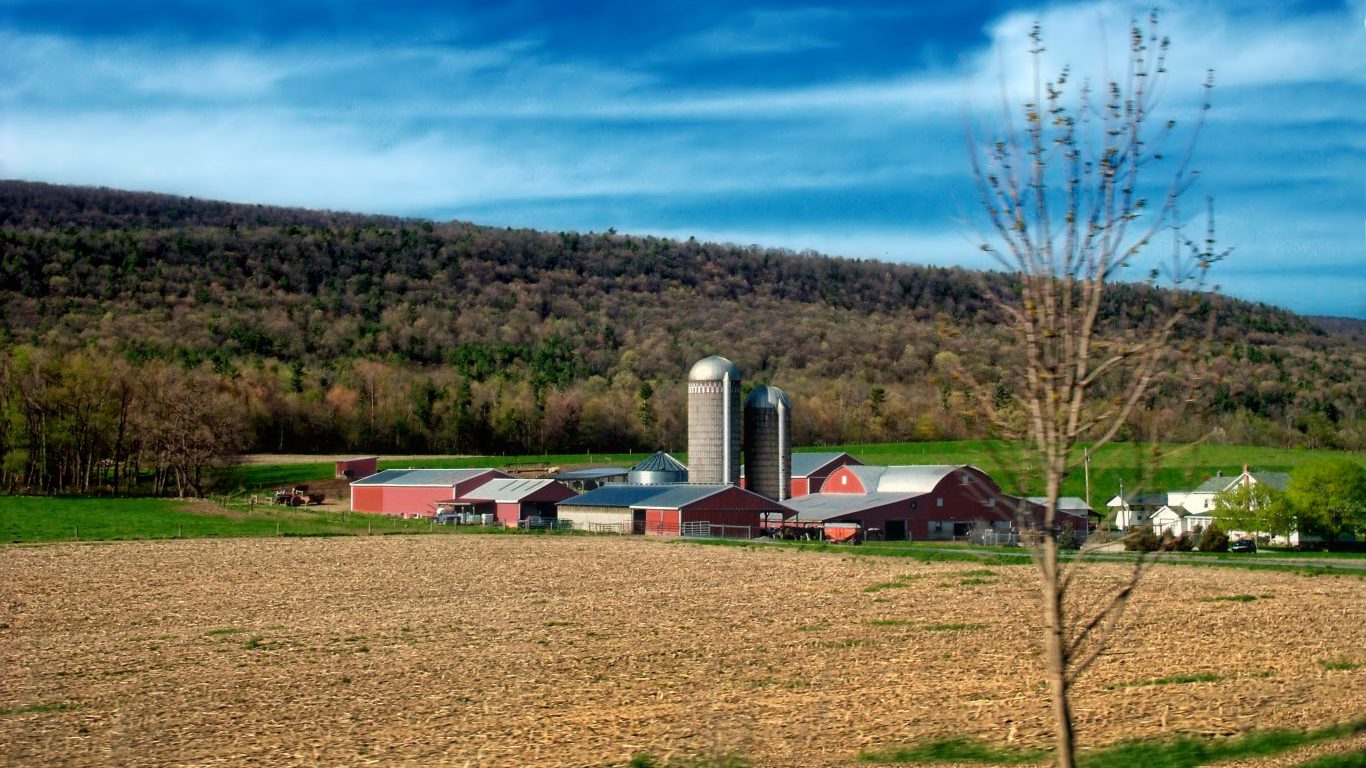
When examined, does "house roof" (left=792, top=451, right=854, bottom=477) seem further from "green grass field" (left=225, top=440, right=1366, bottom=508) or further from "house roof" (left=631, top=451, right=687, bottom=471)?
"house roof" (left=631, top=451, right=687, bottom=471)

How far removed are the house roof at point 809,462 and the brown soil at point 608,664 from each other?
136ft

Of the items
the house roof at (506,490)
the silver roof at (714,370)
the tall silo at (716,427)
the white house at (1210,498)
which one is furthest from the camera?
the house roof at (506,490)

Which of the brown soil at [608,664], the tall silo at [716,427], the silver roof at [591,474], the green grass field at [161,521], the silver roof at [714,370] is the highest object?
the silver roof at [714,370]

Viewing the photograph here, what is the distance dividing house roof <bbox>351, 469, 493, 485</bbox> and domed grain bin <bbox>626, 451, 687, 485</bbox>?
31.0 feet

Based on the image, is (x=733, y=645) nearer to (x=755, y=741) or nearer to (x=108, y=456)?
(x=755, y=741)

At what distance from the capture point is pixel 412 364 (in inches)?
6181

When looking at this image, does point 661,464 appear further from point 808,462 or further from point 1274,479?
point 1274,479

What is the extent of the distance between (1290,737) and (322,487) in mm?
82907

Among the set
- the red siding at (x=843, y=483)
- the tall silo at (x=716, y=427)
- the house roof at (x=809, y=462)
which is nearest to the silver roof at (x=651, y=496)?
the tall silo at (x=716, y=427)

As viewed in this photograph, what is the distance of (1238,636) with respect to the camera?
21641mm

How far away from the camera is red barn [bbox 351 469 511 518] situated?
7388cm

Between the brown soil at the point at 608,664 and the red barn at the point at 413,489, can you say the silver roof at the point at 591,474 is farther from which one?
the brown soil at the point at 608,664

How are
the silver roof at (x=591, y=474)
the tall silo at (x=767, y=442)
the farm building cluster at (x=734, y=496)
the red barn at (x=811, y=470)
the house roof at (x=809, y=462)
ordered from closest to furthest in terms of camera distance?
1. the farm building cluster at (x=734, y=496)
2. the tall silo at (x=767, y=442)
3. the red barn at (x=811, y=470)
4. the house roof at (x=809, y=462)
5. the silver roof at (x=591, y=474)

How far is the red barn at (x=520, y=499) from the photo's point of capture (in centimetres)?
6869
